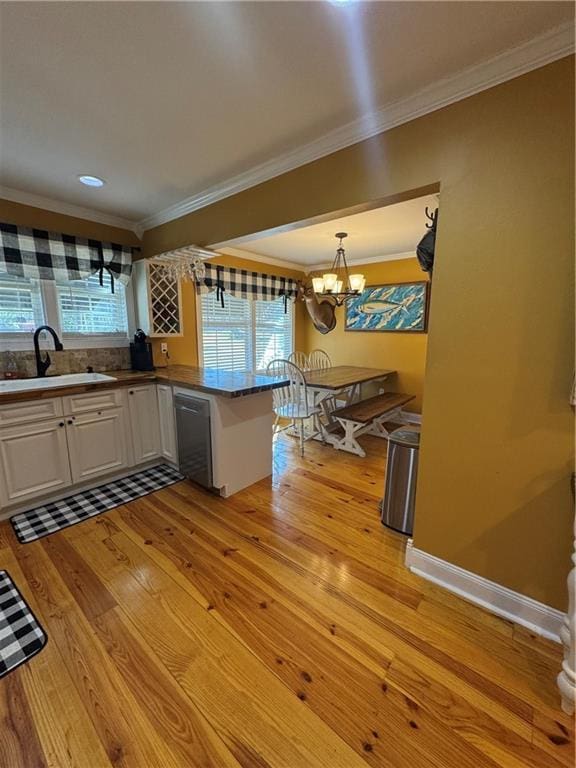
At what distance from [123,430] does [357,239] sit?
Result: 3.24 meters

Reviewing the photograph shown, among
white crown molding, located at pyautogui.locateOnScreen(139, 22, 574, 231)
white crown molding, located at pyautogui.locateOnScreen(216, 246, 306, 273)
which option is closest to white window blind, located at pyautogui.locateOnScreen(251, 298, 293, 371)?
white crown molding, located at pyautogui.locateOnScreen(216, 246, 306, 273)

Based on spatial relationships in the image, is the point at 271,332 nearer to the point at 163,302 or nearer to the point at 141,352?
the point at 163,302

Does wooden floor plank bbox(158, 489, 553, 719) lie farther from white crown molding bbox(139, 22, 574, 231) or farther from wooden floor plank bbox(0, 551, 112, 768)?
white crown molding bbox(139, 22, 574, 231)

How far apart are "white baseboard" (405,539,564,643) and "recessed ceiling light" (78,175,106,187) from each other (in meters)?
3.17

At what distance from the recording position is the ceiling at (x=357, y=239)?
2.89m

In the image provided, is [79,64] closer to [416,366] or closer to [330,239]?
[330,239]

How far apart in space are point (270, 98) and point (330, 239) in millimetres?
2362

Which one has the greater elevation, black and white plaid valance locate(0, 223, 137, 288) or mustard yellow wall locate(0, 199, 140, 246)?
mustard yellow wall locate(0, 199, 140, 246)

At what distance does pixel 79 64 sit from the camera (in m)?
1.29

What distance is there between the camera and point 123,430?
271 cm

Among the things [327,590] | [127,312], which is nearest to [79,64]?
[127,312]

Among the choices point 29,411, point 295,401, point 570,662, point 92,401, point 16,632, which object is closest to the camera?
point 570,662

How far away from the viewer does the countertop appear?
216cm

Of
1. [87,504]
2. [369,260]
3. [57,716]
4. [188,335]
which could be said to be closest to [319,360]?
[369,260]
